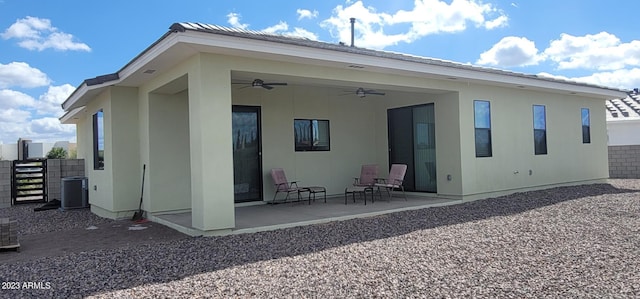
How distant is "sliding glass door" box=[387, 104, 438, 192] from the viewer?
33.9ft

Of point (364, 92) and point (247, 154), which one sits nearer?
point (247, 154)

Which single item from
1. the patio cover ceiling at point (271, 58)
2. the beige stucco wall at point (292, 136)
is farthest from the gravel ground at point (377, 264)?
the patio cover ceiling at point (271, 58)

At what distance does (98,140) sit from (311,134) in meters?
4.66

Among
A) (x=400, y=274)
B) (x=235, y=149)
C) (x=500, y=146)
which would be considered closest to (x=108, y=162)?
(x=235, y=149)

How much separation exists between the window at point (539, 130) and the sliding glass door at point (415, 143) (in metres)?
2.94

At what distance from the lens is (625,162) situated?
15.5 meters

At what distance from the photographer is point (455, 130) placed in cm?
948

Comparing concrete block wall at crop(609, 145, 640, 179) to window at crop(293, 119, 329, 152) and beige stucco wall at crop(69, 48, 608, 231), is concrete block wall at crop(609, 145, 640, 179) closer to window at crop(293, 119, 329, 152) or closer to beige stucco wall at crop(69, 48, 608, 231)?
beige stucco wall at crop(69, 48, 608, 231)

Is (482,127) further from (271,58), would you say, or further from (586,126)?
(271,58)

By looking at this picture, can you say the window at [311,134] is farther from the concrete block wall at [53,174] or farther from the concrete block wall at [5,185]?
the concrete block wall at [5,185]

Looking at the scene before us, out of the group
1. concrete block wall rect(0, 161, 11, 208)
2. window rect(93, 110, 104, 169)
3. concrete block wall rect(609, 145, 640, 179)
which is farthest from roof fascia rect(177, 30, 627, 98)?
concrete block wall rect(0, 161, 11, 208)

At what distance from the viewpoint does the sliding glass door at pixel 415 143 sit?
10320 millimetres

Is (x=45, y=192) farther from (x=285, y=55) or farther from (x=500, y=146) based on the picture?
(x=500, y=146)

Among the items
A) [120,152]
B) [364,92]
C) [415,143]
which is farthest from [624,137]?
[120,152]
